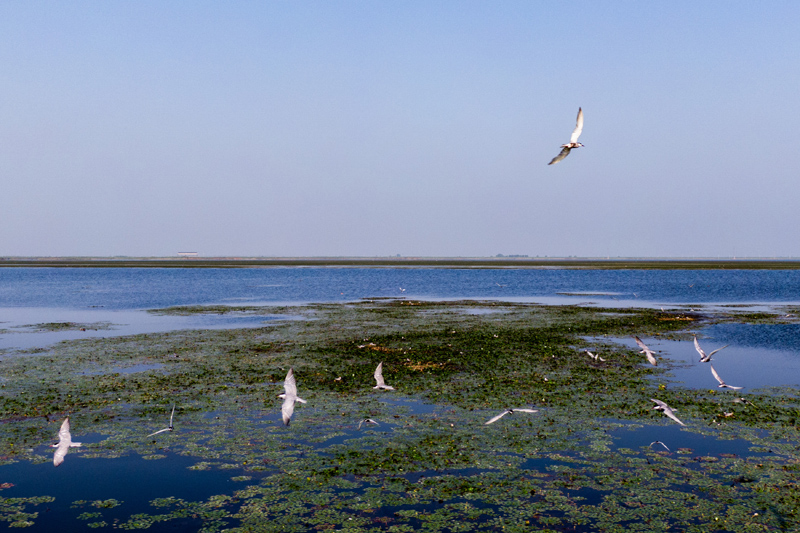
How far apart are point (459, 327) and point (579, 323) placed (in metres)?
10.3

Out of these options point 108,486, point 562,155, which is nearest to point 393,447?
point 108,486

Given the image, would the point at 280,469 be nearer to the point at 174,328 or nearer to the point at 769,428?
the point at 769,428

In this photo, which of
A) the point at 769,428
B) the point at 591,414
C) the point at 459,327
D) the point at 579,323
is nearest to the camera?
the point at 769,428

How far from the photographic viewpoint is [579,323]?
4525cm

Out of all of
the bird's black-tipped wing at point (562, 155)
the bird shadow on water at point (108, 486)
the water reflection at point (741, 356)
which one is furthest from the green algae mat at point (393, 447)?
the bird's black-tipped wing at point (562, 155)

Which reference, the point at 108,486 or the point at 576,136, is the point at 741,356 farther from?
the point at 108,486

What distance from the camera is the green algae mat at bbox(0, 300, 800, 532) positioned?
12.1m

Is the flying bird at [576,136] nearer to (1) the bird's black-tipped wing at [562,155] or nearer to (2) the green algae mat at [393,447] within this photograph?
(1) the bird's black-tipped wing at [562,155]

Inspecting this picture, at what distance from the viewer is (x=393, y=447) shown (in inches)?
637

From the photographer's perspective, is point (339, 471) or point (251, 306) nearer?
point (339, 471)

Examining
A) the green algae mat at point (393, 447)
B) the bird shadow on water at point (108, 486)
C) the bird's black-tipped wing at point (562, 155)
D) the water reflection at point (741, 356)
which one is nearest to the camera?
the bird shadow on water at point (108, 486)

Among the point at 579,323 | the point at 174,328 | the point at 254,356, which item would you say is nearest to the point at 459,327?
the point at 579,323

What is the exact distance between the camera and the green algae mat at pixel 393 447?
39.9 feet

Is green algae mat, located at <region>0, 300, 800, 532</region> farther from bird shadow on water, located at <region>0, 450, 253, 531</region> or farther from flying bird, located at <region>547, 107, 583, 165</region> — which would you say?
flying bird, located at <region>547, 107, 583, 165</region>
